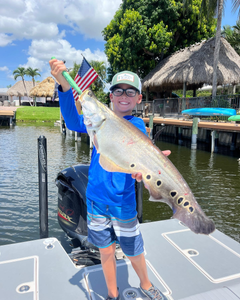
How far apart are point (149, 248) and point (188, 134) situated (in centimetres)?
1895

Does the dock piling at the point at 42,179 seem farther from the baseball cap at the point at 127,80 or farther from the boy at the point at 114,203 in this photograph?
the baseball cap at the point at 127,80

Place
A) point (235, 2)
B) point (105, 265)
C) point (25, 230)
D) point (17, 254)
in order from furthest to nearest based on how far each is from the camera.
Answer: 1. point (235, 2)
2. point (25, 230)
3. point (17, 254)
4. point (105, 265)

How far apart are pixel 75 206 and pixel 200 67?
19068 mm

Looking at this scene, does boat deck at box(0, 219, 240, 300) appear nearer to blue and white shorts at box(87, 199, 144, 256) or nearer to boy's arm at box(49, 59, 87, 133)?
blue and white shorts at box(87, 199, 144, 256)

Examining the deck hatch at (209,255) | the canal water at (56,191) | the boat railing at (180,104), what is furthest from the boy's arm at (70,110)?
the boat railing at (180,104)

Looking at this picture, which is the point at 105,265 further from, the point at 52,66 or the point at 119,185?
the point at 52,66

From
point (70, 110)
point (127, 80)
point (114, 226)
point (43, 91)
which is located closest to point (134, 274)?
point (114, 226)

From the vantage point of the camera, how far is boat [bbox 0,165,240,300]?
214 centimetres

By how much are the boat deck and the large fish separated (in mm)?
763

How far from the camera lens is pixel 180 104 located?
62.2 ft

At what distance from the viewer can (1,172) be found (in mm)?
9398

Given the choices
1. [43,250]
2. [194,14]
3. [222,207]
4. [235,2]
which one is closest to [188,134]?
[235,2]

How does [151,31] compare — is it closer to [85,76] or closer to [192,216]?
[85,76]

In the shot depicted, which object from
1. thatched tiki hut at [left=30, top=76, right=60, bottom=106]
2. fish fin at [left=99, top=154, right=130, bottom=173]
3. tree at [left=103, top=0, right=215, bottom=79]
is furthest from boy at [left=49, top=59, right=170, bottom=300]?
thatched tiki hut at [left=30, top=76, right=60, bottom=106]
